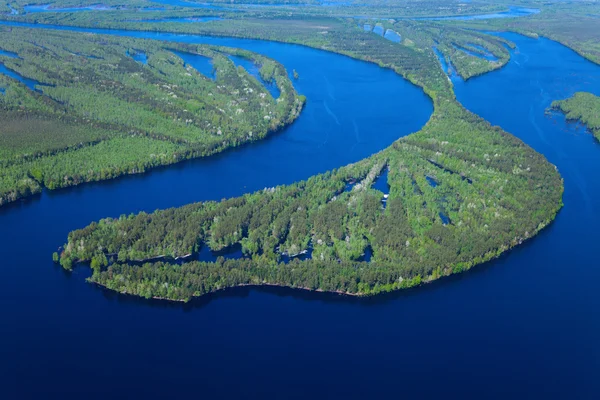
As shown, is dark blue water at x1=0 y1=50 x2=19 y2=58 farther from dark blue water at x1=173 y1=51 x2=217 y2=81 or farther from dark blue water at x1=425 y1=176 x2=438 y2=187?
dark blue water at x1=425 y1=176 x2=438 y2=187

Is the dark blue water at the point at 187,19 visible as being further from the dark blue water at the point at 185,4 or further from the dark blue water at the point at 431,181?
the dark blue water at the point at 431,181

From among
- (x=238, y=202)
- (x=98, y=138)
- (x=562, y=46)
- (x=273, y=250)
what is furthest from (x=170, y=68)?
(x=562, y=46)

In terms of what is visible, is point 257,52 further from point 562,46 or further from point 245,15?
point 562,46

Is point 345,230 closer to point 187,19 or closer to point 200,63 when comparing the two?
point 200,63

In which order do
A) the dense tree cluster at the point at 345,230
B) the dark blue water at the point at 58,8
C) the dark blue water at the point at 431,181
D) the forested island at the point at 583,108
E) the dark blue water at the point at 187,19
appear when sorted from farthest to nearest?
the dark blue water at the point at 58,8, the dark blue water at the point at 187,19, the forested island at the point at 583,108, the dark blue water at the point at 431,181, the dense tree cluster at the point at 345,230

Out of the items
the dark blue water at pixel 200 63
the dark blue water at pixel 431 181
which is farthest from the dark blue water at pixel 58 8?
the dark blue water at pixel 431 181
